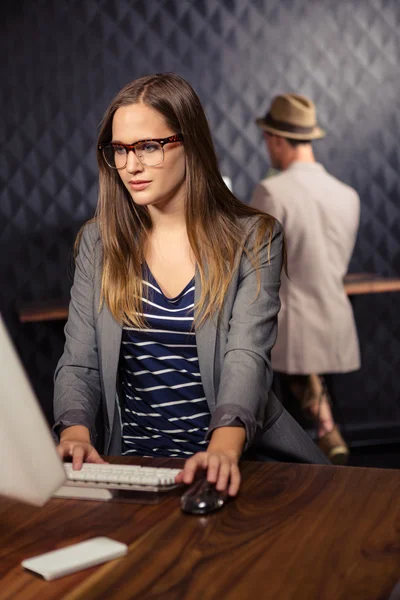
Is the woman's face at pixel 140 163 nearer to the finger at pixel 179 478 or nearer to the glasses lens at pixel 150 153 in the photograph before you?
the glasses lens at pixel 150 153

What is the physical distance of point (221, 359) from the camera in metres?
1.87

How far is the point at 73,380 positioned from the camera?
1.91 metres

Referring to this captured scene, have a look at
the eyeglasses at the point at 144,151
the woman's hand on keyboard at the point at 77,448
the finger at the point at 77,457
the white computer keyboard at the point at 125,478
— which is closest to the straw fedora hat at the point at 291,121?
the eyeglasses at the point at 144,151

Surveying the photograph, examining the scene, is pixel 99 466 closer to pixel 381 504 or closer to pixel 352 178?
pixel 381 504

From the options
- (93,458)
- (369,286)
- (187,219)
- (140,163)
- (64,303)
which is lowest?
(369,286)

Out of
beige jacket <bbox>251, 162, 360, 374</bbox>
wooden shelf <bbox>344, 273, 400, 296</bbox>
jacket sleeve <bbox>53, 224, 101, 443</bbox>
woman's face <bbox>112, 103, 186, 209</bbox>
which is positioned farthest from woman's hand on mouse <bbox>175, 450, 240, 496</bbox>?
wooden shelf <bbox>344, 273, 400, 296</bbox>

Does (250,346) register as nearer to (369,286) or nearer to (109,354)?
(109,354)

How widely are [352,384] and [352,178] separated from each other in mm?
1270

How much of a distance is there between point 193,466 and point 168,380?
50 centimetres

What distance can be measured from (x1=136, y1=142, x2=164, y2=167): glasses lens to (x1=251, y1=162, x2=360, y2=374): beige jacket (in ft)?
7.16

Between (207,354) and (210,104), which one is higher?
(207,354)

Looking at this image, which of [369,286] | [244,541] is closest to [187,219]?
[244,541]

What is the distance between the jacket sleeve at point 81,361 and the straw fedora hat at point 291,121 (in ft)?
7.69

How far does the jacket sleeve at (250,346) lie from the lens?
65.8 inches
